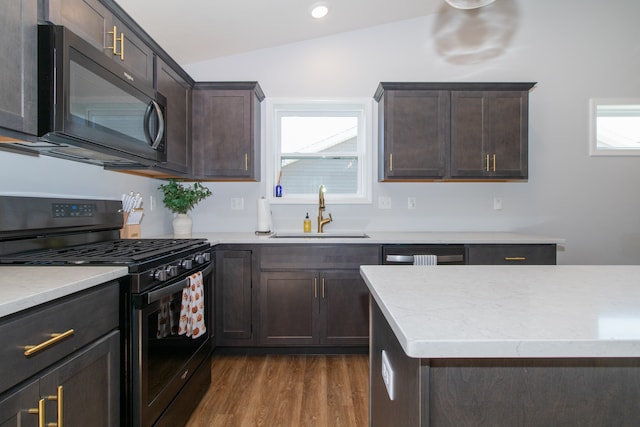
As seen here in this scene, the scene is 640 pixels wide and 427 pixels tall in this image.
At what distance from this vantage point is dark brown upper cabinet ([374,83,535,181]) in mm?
2736

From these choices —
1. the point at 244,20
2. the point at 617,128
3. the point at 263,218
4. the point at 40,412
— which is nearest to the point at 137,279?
the point at 40,412

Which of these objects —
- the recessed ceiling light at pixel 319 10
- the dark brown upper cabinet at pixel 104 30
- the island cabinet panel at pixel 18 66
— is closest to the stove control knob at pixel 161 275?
the island cabinet panel at pixel 18 66

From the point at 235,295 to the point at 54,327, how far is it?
1.61 meters

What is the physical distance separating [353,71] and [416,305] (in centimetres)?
282

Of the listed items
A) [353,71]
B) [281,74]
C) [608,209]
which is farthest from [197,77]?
[608,209]

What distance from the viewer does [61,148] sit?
1474 mm

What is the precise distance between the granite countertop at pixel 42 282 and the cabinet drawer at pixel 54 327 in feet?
0.10

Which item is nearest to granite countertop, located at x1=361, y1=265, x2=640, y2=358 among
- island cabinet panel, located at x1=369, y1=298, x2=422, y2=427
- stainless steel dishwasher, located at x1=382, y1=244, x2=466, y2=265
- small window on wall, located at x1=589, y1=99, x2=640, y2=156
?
island cabinet panel, located at x1=369, y1=298, x2=422, y2=427

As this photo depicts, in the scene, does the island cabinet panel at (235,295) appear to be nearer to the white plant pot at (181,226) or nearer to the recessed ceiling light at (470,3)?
the white plant pot at (181,226)

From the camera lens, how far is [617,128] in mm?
3145

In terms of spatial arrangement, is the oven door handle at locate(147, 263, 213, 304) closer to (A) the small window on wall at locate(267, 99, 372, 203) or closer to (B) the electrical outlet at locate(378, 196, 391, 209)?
(A) the small window on wall at locate(267, 99, 372, 203)

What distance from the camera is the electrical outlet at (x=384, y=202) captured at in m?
3.13

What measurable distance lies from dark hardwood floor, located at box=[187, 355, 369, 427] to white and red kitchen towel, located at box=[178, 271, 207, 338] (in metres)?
0.52

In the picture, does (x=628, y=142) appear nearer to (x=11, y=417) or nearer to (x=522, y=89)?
(x=522, y=89)
